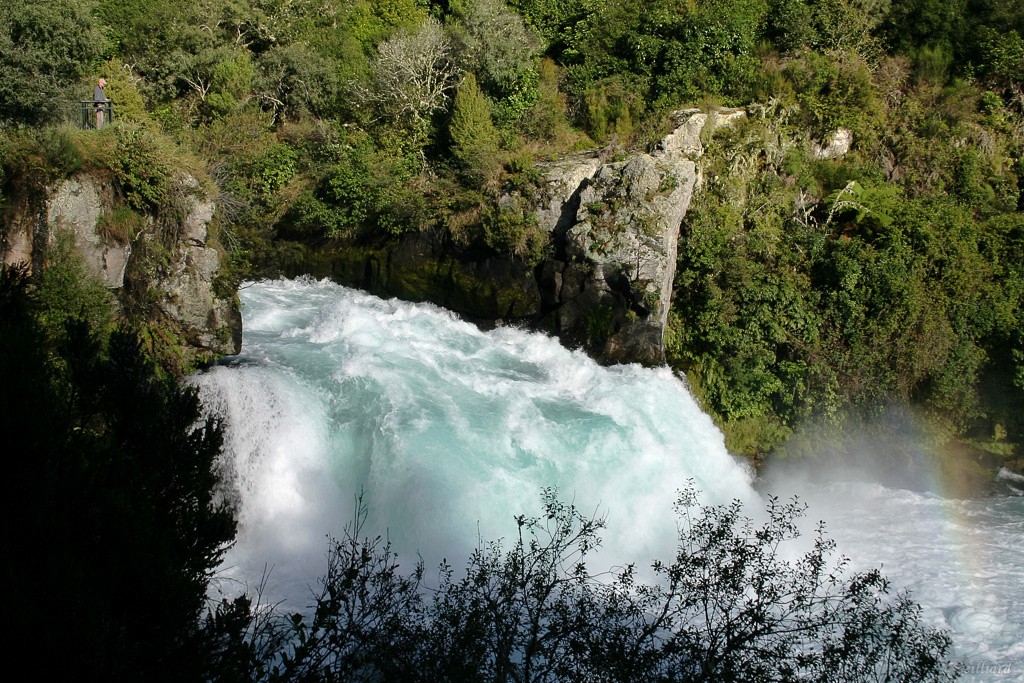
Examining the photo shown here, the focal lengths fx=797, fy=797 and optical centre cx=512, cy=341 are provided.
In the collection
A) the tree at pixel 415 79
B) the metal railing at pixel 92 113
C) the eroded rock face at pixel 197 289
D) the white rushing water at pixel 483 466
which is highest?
the tree at pixel 415 79

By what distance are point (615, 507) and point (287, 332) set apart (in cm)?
668

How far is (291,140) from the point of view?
66.3 feet

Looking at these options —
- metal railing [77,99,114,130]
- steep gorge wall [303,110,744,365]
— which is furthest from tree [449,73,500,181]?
metal railing [77,99,114,130]

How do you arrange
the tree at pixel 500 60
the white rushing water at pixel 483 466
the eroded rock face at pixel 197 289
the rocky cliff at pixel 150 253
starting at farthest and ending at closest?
the tree at pixel 500 60, the eroded rock face at pixel 197 289, the rocky cliff at pixel 150 253, the white rushing water at pixel 483 466

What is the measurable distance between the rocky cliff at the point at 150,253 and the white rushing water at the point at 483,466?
33.6 inches

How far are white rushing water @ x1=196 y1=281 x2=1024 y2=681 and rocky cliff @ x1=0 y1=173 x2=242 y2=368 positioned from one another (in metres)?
0.85

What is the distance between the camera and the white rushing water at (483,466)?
10234 mm

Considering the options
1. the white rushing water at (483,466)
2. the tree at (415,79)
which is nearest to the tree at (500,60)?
the tree at (415,79)

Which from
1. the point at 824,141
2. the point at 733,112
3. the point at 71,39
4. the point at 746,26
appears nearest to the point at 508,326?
the point at 733,112

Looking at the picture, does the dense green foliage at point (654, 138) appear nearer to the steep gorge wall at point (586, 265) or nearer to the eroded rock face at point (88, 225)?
the eroded rock face at point (88, 225)

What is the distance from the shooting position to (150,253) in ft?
39.9

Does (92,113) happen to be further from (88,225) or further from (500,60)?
(500,60)

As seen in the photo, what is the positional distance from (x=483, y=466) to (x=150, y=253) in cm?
607

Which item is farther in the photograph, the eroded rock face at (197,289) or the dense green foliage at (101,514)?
the eroded rock face at (197,289)
